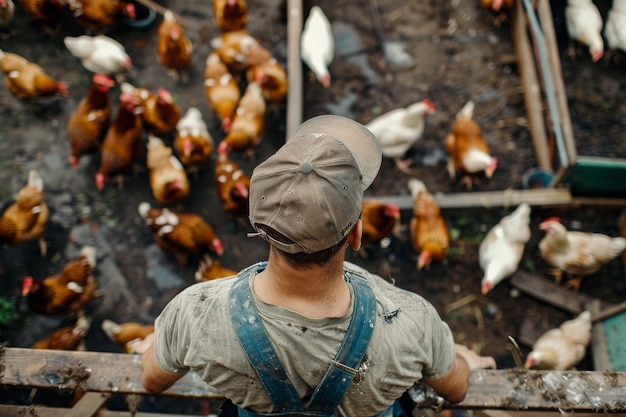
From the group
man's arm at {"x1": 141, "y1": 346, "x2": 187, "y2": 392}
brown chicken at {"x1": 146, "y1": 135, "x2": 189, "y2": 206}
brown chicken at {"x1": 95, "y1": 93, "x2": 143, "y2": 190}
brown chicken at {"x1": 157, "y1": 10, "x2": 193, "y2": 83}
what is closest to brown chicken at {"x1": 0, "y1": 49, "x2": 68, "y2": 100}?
brown chicken at {"x1": 95, "y1": 93, "x2": 143, "y2": 190}

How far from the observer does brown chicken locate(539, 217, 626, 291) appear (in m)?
3.68

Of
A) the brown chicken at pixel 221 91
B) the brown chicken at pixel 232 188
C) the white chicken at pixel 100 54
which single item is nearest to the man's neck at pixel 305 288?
the brown chicken at pixel 232 188

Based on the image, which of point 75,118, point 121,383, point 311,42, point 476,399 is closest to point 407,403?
point 476,399

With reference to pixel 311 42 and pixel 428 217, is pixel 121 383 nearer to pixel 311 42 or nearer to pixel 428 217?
pixel 428 217

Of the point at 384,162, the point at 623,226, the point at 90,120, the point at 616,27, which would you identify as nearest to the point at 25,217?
the point at 90,120

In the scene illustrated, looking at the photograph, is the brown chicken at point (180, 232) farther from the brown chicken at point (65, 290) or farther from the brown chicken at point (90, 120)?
the brown chicken at point (90, 120)

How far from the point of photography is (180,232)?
12.6ft

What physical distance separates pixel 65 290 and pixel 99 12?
113 inches

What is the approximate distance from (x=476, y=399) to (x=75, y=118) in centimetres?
396

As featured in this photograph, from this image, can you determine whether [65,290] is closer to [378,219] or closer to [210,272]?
[210,272]

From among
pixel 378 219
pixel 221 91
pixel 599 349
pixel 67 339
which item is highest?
Answer: pixel 221 91

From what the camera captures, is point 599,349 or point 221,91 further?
point 221,91

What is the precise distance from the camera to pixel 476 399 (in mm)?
2082

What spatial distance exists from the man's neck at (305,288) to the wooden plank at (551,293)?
311cm
